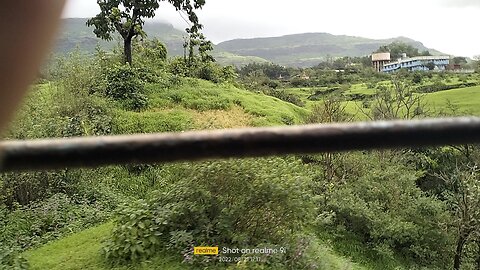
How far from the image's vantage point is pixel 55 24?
29cm

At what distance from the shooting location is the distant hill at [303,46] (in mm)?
113625

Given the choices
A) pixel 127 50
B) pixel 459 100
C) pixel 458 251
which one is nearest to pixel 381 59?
pixel 459 100

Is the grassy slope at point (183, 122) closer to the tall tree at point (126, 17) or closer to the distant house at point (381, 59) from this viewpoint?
the tall tree at point (126, 17)

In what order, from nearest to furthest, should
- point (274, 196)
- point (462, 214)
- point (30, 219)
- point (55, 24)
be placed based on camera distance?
point (55, 24) → point (274, 196) → point (30, 219) → point (462, 214)

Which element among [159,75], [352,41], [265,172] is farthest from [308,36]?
[265,172]

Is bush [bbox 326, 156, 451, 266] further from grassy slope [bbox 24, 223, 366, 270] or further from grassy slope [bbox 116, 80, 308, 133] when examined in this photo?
grassy slope [bbox 116, 80, 308, 133]

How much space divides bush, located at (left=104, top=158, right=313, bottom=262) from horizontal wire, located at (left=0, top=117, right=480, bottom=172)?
6703 millimetres

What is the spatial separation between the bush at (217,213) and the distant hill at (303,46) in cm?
9801

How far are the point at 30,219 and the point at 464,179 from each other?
34.2 feet

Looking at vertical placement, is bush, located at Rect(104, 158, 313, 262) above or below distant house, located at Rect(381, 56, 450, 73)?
below

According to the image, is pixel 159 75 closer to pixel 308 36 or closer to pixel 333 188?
pixel 333 188

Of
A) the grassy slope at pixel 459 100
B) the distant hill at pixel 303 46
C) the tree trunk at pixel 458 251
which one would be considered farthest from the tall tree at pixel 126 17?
the distant hill at pixel 303 46

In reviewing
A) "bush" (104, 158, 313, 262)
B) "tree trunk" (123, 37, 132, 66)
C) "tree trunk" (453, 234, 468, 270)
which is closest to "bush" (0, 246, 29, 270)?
"bush" (104, 158, 313, 262)

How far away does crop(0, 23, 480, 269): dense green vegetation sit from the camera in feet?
23.9
